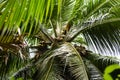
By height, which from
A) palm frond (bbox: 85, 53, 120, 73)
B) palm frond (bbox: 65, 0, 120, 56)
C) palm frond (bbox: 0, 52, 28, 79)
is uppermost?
palm frond (bbox: 65, 0, 120, 56)

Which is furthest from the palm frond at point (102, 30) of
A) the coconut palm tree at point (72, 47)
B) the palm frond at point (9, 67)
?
the palm frond at point (9, 67)

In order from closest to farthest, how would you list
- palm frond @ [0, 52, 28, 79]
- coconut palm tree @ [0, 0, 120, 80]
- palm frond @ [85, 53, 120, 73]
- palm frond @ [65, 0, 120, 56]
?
palm frond @ [0, 52, 28, 79] → coconut palm tree @ [0, 0, 120, 80] → palm frond @ [85, 53, 120, 73] → palm frond @ [65, 0, 120, 56]

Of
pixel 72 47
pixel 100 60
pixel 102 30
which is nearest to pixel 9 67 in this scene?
pixel 72 47

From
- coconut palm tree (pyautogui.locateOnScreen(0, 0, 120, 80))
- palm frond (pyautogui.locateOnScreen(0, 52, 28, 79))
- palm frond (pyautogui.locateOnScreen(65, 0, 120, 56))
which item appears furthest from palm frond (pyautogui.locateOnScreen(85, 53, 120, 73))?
palm frond (pyautogui.locateOnScreen(0, 52, 28, 79))

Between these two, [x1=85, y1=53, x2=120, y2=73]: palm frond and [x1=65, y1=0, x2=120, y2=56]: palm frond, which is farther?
[x1=65, y1=0, x2=120, y2=56]: palm frond

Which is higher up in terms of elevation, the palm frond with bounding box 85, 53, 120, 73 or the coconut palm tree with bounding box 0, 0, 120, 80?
the coconut palm tree with bounding box 0, 0, 120, 80

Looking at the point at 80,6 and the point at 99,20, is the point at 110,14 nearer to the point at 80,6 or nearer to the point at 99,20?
the point at 99,20

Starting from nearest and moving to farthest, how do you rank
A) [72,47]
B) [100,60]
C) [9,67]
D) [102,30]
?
[9,67]
[72,47]
[100,60]
[102,30]

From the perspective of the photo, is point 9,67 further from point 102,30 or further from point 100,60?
point 102,30

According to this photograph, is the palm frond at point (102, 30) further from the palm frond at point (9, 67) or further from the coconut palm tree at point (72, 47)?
the palm frond at point (9, 67)

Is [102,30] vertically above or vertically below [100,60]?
above

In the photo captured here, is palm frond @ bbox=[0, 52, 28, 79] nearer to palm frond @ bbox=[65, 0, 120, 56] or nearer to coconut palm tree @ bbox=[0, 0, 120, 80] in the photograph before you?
coconut palm tree @ bbox=[0, 0, 120, 80]

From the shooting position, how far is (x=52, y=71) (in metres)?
4.76

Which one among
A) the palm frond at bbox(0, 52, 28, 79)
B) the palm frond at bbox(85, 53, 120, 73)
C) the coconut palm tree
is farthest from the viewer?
the palm frond at bbox(85, 53, 120, 73)
